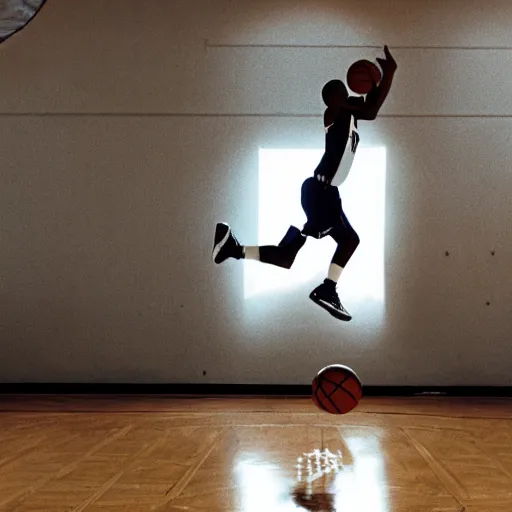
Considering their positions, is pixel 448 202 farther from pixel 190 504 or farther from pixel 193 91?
pixel 190 504

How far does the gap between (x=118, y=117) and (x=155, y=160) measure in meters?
0.46

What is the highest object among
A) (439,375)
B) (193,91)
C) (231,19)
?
(231,19)

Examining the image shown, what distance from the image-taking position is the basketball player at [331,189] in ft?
10.7

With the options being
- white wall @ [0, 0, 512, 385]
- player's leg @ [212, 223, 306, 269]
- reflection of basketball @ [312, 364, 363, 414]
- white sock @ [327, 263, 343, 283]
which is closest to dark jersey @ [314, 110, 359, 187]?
player's leg @ [212, 223, 306, 269]

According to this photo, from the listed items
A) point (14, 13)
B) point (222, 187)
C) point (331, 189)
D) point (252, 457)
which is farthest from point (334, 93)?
point (222, 187)

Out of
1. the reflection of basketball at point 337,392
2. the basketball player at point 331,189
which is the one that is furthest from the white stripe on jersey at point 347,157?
the reflection of basketball at point 337,392

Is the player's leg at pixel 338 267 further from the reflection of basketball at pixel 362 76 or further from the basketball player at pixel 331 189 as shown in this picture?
the reflection of basketball at pixel 362 76

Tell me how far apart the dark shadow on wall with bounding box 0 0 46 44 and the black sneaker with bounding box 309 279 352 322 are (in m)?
2.61

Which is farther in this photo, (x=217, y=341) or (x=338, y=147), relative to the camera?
(x=217, y=341)

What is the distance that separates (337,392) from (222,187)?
325 cm

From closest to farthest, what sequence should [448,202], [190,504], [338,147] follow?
[190,504], [338,147], [448,202]

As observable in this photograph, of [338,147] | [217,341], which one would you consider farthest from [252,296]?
[338,147]

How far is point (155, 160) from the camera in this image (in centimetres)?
668

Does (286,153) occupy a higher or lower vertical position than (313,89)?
lower
